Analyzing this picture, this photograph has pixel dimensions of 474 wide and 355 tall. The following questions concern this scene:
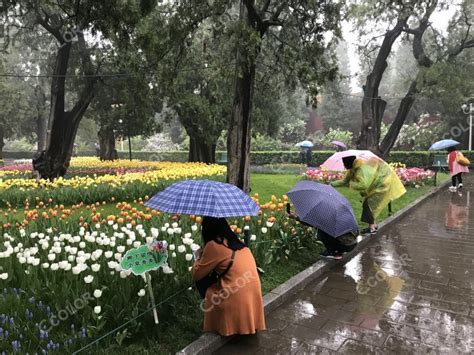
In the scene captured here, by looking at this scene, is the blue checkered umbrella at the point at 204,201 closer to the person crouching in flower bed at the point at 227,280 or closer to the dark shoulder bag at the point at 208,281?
the person crouching in flower bed at the point at 227,280

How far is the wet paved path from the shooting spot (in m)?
3.63

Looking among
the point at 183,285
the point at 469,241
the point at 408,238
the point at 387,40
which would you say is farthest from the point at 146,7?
the point at 387,40

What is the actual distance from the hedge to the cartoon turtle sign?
2222cm

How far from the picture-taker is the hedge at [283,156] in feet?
87.8

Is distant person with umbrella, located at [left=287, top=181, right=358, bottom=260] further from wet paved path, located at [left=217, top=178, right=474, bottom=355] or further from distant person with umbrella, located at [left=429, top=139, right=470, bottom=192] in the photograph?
distant person with umbrella, located at [left=429, top=139, right=470, bottom=192]

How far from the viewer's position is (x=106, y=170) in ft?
56.9

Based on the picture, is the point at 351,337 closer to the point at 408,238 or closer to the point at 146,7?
the point at 408,238

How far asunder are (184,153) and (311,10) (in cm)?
2931

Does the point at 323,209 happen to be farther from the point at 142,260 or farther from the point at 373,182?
the point at 142,260

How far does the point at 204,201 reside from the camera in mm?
3297

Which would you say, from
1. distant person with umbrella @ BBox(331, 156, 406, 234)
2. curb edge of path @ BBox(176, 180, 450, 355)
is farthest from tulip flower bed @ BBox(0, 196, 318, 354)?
distant person with umbrella @ BBox(331, 156, 406, 234)

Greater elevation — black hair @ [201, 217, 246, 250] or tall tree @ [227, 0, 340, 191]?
tall tree @ [227, 0, 340, 191]

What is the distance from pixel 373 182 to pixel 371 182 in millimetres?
60

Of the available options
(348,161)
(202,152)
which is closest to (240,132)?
(348,161)
